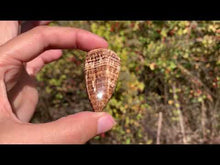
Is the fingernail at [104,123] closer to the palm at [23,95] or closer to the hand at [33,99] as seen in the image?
the hand at [33,99]

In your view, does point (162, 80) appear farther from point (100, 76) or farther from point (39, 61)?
point (100, 76)

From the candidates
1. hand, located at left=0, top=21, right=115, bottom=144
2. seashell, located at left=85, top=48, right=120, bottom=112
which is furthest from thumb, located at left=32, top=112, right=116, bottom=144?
seashell, located at left=85, top=48, right=120, bottom=112

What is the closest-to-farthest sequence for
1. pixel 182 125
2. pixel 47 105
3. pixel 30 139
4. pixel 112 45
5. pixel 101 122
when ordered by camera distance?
pixel 30 139, pixel 101 122, pixel 112 45, pixel 182 125, pixel 47 105

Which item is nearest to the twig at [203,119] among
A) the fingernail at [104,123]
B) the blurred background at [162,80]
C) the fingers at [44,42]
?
the blurred background at [162,80]

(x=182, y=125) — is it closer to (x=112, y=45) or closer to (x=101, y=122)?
(x=112, y=45)

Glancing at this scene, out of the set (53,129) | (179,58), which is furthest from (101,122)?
(179,58)
